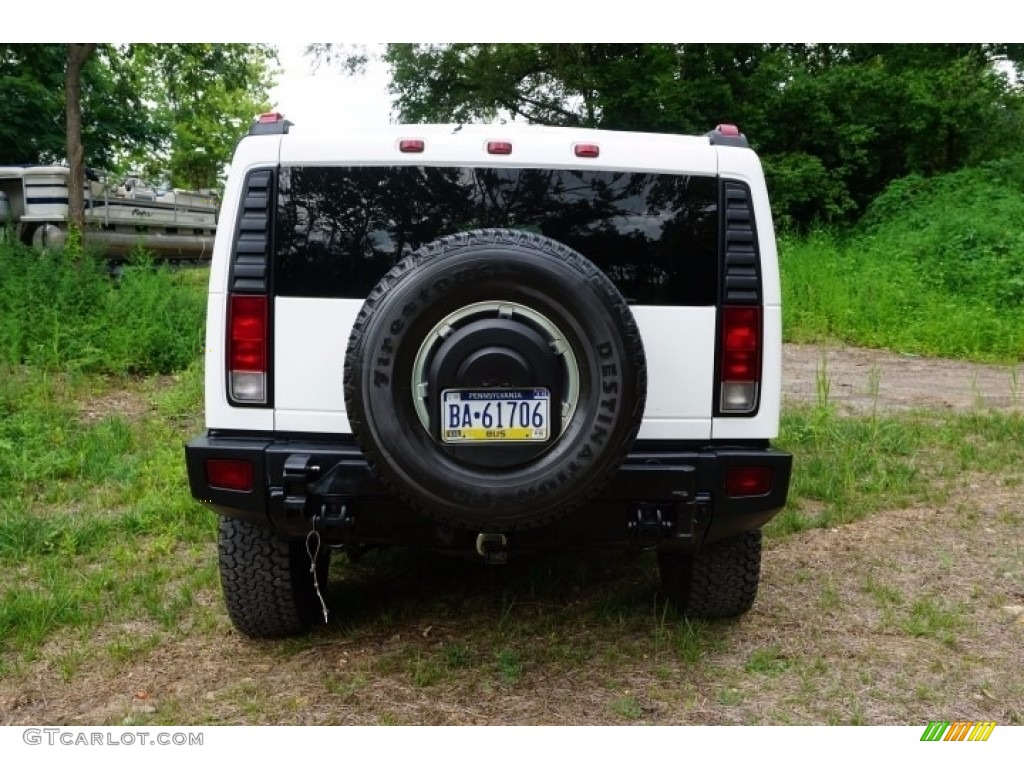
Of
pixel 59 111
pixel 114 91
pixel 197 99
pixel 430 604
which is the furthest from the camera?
pixel 59 111

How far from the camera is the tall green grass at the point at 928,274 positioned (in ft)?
34.0

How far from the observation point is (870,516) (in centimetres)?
491

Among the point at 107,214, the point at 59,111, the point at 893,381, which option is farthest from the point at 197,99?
the point at 893,381

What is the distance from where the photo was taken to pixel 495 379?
263 cm

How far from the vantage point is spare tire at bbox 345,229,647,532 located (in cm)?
261

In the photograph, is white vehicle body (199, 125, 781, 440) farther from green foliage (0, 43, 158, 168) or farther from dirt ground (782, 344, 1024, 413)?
green foliage (0, 43, 158, 168)

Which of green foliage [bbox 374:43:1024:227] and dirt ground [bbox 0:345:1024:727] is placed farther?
green foliage [bbox 374:43:1024:227]

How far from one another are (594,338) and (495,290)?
321mm

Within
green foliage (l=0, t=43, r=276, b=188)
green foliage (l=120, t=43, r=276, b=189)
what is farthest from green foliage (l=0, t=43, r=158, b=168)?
green foliage (l=120, t=43, r=276, b=189)

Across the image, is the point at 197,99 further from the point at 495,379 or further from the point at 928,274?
the point at 495,379

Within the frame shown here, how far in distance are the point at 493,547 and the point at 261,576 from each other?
0.93 meters

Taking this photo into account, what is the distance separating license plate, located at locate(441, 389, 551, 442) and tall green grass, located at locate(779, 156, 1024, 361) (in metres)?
8.65

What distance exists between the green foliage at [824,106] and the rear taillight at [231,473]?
50.9 feet
